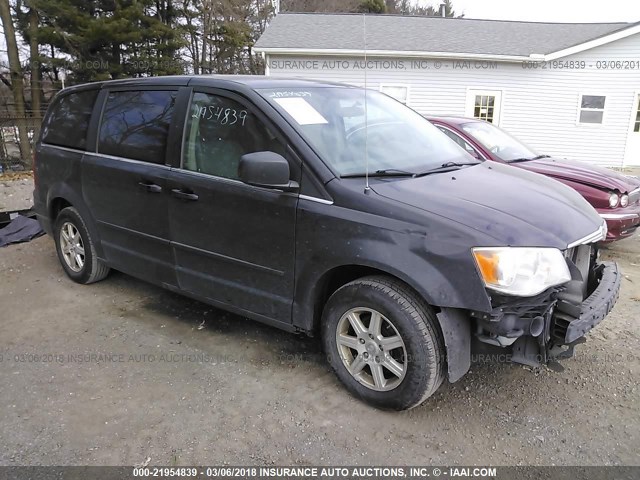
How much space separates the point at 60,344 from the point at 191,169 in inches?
64.2

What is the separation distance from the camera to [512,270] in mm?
2352

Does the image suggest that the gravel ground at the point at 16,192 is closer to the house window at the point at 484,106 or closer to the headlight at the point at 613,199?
the headlight at the point at 613,199

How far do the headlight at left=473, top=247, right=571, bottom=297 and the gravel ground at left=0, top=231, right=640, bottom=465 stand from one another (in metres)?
0.87

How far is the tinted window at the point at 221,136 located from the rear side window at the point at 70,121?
4.83 ft

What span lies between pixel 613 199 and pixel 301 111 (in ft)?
13.0

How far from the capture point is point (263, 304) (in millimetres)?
3166

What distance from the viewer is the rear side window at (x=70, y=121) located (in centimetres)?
433

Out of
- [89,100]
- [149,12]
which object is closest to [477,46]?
[89,100]

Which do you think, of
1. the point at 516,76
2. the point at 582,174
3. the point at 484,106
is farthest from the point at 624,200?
the point at 516,76

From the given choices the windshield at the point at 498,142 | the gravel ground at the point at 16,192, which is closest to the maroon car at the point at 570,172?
the windshield at the point at 498,142

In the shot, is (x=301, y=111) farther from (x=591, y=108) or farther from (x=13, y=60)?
(x=13, y=60)

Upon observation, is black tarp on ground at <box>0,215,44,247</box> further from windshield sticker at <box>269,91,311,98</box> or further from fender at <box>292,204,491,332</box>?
fender at <box>292,204,491,332</box>

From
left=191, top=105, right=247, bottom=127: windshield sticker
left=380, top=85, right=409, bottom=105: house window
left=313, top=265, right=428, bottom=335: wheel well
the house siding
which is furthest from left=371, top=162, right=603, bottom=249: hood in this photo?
left=380, top=85, right=409, bottom=105: house window

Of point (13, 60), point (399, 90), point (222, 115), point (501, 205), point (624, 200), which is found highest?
point (13, 60)
